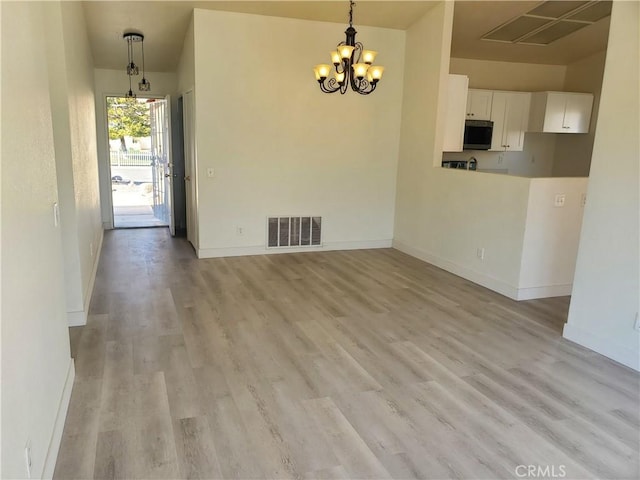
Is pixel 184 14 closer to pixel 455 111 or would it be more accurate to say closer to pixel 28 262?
pixel 455 111

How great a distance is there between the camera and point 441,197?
18.3 ft

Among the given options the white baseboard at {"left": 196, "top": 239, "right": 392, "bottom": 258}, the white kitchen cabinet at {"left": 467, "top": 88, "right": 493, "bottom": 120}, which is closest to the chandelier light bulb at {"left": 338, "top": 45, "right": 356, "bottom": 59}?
the white baseboard at {"left": 196, "top": 239, "right": 392, "bottom": 258}

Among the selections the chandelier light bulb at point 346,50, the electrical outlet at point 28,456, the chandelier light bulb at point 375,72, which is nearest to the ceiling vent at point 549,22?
Answer: the chandelier light bulb at point 375,72

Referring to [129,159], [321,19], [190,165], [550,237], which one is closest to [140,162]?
[129,159]

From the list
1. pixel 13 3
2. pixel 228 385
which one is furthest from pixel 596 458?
pixel 13 3

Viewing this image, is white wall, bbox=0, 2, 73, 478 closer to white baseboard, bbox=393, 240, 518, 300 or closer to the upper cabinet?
white baseboard, bbox=393, 240, 518, 300

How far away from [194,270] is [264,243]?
3.67ft

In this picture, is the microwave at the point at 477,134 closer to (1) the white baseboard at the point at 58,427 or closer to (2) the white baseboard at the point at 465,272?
(2) the white baseboard at the point at 465,272

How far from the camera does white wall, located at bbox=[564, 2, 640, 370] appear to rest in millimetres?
3123

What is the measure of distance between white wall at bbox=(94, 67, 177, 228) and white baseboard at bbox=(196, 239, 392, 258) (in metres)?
2.89

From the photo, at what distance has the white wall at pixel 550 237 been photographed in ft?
14.2

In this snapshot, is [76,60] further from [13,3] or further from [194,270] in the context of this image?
[13,3]

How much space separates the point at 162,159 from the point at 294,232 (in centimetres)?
297

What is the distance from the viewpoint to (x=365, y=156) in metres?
6.32
